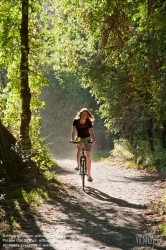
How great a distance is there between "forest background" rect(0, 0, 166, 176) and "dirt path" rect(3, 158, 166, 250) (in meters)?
2.09

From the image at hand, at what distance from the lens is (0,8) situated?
1073 centimetres

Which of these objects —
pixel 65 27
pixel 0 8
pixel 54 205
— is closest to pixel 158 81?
pixel 54 205

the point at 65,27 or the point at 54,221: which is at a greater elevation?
the point at 65,27

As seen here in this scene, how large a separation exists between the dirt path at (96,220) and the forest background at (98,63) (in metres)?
2.09

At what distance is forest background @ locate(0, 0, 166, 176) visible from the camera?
366 inches

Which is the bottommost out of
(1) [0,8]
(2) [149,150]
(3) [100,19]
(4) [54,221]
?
(4) [54,221]

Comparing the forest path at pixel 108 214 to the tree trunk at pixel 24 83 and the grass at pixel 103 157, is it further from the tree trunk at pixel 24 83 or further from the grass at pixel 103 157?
the grass at pixel 103 157

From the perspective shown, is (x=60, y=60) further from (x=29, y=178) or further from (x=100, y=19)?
(x=29, y=178)

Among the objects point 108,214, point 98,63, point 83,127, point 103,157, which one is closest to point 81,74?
point 98,63

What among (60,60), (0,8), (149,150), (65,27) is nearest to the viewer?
(0,8)

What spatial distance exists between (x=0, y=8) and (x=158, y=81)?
5.89m

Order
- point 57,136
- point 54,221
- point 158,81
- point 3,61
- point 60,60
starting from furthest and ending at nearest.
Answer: point 57,136 → point 60,60 → point 3,61 → point 158,81 → point 54,221

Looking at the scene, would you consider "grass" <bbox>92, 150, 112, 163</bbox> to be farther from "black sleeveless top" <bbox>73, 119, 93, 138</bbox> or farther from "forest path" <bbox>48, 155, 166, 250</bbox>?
"black sleeveless top" <bbox>73, 119, 93, 138</bbox>

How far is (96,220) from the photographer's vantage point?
6.76m
